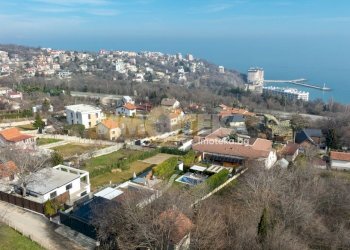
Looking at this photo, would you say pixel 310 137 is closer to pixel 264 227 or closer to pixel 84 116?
pixel 264 227

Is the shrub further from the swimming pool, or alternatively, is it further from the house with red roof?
the house with red roof

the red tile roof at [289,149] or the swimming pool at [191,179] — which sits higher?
the red tile roof at [289,149]

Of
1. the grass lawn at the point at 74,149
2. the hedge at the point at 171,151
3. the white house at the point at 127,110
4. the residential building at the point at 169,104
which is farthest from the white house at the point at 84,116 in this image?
the residential building at the point at 169,104

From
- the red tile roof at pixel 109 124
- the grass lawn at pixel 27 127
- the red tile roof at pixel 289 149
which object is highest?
the red tile roof at pixel 109 124

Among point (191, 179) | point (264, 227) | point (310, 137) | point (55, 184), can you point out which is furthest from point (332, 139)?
point (55, 184)

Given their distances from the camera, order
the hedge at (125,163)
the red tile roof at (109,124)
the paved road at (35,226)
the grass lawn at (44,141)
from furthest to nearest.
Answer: the red tile roof at (109,124) → the grass lawn at (44,141) → the hedge at (125,163) → the paved road at (35,226)

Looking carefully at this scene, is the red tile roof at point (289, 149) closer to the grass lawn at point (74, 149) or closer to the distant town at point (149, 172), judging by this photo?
the distant town at point (149, 172)

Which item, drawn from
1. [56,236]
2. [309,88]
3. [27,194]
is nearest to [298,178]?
[56,236]
